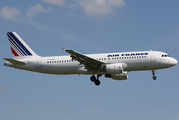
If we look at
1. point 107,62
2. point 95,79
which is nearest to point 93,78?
point 95,79

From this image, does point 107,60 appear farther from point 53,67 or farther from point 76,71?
point 53,67

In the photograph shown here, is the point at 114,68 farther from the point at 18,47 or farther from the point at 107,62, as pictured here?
the point at 18,47

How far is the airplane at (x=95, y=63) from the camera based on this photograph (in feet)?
128

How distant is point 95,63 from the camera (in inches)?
1548

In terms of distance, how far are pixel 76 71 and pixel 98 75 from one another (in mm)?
3945

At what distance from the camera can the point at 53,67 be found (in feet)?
136

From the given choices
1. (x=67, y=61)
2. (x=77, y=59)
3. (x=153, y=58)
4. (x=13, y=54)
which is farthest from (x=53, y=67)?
(x=153, y=58)

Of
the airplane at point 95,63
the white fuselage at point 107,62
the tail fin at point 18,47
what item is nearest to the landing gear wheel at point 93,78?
the airplane at point 95,63

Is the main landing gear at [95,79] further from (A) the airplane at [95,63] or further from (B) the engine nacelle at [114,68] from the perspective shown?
(B) the engine nacelle at [114,68]

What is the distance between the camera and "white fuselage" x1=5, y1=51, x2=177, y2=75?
39.0 m

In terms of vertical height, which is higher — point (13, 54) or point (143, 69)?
point (13, 54)

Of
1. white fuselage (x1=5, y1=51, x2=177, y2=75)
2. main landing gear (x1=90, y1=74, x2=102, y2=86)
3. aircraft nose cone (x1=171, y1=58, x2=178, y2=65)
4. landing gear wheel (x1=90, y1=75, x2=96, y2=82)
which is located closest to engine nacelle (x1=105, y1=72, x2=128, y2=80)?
main landing gear (x1=90, y1=74, x2=102, y2=86)

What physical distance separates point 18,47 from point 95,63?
563 inches

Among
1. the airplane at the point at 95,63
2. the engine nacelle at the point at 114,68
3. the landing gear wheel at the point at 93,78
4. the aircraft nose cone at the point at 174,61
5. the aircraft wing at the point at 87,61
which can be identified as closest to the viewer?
the aircraft wing at the point at 87,61
